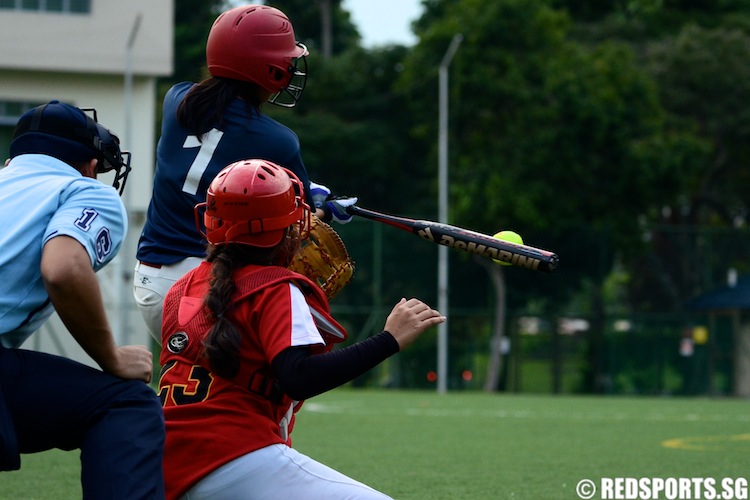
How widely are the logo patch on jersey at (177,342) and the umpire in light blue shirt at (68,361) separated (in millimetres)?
117

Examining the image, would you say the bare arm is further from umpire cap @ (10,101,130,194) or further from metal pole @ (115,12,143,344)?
metal pole @ (115,12,143,344)

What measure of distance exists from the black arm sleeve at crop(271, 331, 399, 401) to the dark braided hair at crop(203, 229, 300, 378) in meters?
0.16

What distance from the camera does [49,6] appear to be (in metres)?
28.4

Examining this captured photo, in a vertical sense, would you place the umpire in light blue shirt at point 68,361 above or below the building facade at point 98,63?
below

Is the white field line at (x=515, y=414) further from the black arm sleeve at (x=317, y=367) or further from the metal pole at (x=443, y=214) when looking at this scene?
the metal pole at (x=443, y=214)

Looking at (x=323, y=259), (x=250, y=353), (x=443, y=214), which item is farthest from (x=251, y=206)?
(x=443, y=214)

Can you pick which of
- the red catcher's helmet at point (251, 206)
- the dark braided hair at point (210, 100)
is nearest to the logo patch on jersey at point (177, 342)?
the red catcher's helmet at point (251, 206)

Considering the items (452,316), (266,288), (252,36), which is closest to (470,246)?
(266,288)

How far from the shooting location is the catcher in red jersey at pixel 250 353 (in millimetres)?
3656

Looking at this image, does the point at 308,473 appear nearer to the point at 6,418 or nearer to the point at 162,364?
the point at 162,364

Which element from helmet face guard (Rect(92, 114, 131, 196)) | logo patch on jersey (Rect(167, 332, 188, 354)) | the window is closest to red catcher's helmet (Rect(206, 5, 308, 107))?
helmet face guard (Rect(92, 114, 131, 196))

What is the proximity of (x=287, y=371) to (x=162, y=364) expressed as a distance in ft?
1.95

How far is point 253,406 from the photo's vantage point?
3.78 m

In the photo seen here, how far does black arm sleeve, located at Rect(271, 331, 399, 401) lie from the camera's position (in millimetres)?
3602
